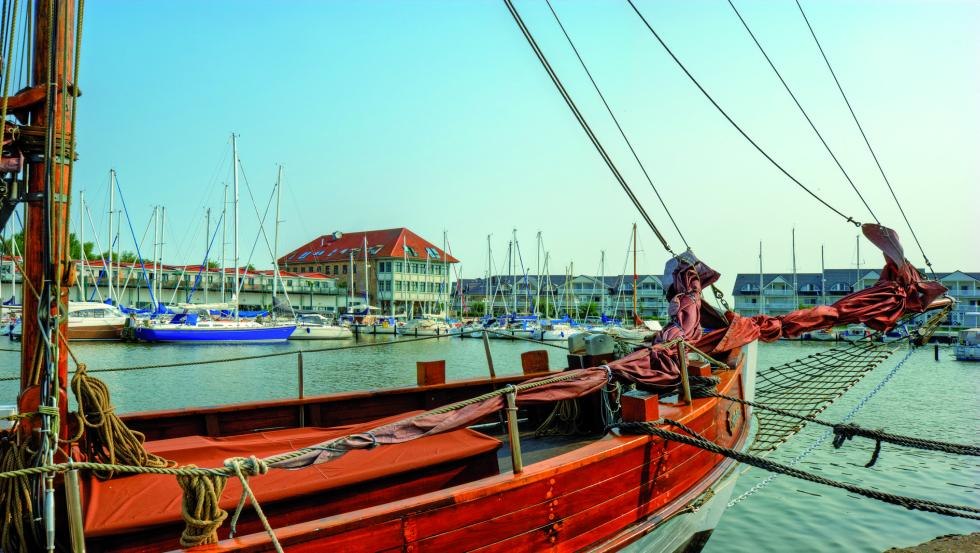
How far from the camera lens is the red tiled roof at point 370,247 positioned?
8562 cm

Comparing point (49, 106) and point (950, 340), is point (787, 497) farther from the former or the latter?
point (950, 340)

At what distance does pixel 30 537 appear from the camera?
338 cm

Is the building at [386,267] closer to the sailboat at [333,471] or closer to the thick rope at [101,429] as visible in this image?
the sailboat at [333,471]

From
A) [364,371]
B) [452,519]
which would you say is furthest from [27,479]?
[364,371]

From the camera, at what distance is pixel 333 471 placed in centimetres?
451

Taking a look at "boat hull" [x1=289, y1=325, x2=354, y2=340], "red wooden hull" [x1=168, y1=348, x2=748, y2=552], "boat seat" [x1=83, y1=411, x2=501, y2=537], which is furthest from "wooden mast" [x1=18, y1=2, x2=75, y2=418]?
"boat hull" [x1=289, y1=325, x2=354, y2=340]

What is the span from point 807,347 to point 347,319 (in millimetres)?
41778

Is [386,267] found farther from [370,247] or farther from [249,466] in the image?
[249,466]

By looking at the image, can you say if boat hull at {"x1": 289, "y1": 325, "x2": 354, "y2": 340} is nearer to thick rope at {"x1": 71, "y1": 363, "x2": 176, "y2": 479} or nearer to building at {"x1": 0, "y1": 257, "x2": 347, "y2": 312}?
building at {"x1": 0, "y1": 257, "x2": 347, "y2": 312}

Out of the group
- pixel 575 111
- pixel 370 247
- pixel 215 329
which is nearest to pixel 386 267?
pixel 370 247

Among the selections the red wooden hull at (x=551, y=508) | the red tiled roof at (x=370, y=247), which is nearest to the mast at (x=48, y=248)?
the red wooden hull at (x=551, y=508)

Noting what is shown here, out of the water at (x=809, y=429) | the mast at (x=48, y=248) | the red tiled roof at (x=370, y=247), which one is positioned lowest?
the water at (x=809, y=429)

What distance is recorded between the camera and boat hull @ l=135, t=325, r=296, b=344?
4322 cm

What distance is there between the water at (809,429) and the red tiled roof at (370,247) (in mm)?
41686
